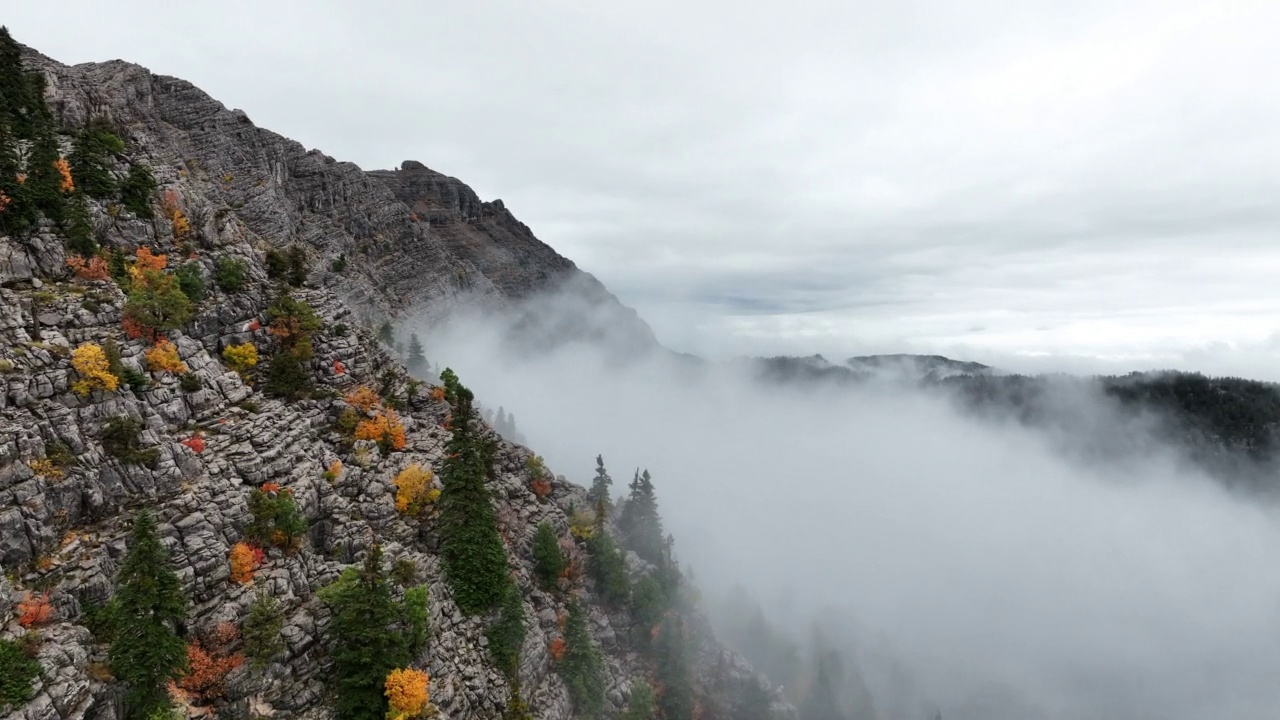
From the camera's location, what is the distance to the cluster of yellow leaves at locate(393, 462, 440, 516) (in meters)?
61.5

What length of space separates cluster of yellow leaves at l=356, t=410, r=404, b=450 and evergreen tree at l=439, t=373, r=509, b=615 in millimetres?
6560

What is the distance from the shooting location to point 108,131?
69.4 metres

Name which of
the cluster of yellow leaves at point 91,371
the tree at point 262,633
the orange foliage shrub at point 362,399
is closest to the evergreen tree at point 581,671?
the tree at point 262,633

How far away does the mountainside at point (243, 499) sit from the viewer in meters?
40.2

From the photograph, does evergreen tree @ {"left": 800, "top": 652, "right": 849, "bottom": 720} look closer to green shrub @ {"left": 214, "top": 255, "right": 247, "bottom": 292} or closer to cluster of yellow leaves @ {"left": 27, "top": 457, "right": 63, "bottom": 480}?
cluster of yellow leaves @ {"left": 27, "top": 457, "right": 63, "bottom": 480}

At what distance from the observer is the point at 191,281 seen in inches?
2398

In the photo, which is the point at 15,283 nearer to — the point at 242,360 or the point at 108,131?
the point at 242,360

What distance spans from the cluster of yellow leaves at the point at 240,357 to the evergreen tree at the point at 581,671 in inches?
1891

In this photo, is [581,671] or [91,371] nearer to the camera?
[91,371]

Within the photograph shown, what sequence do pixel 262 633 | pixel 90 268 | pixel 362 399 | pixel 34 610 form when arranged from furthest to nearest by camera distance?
1. pixel 362 399
2. pixel 90 268
3. pixel 262 633
4. pixel 34 610

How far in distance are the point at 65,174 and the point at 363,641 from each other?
57402mm

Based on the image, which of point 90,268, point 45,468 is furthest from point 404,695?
point 90,268

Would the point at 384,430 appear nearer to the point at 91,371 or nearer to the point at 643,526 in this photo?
the point at 91,371

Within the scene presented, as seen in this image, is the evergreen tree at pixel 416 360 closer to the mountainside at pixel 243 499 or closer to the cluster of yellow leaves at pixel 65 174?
Answer: the mountainside at pixel 243 499
